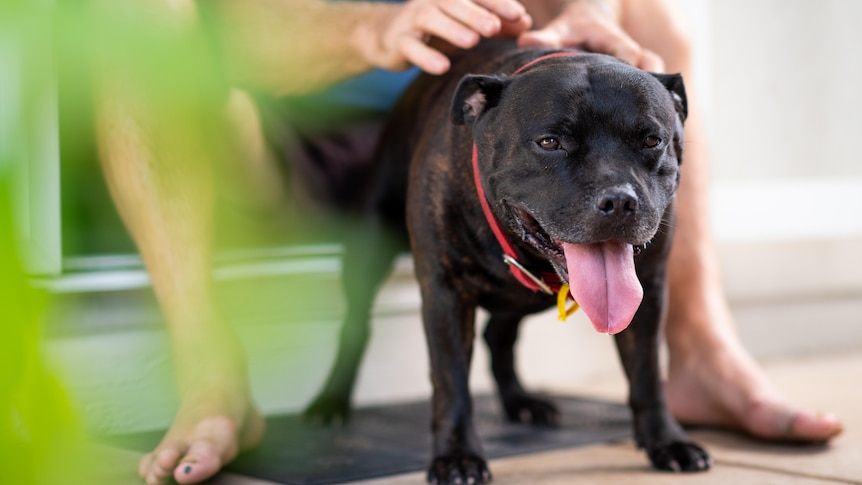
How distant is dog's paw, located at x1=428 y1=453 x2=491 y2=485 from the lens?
1601 mm

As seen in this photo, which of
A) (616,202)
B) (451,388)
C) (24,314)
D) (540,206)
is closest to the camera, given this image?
(24,314)

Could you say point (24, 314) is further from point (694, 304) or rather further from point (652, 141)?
point (694, 304)

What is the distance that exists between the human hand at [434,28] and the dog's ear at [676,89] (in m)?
0.33

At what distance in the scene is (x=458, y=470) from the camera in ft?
5.28

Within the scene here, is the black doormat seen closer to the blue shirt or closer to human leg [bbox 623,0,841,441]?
human leg [bbox 623,0,841,441]

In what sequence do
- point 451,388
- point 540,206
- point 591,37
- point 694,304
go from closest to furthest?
point 540,206, point 451,388, point 591,37, point 694,304

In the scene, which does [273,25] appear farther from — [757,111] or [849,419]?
[757,111]

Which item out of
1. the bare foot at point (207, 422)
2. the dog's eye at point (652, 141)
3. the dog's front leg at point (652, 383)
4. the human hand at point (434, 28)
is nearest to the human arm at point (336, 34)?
the human hand at point (434, 28)

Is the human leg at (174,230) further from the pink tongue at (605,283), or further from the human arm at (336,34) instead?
the pink tongue at (605,283)

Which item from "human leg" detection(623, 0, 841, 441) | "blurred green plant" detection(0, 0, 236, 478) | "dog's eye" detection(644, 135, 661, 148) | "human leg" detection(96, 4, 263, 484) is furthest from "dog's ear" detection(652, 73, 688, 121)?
"blurred green plant" detection(0, 0, 236, 478)

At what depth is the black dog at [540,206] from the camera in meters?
1.40

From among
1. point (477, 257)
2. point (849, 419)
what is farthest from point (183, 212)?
point (849, 419)

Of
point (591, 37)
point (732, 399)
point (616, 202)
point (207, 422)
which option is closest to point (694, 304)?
point (732, 399)

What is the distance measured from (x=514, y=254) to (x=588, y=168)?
272 millimetres
